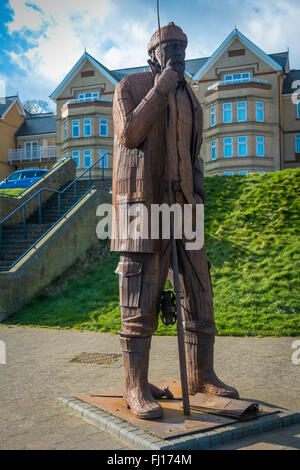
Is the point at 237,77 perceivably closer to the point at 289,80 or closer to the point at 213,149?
the point at 289,80

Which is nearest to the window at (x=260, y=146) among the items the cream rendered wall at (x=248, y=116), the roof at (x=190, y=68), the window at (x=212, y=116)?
the cream rendered wall at (x=248, y=116)

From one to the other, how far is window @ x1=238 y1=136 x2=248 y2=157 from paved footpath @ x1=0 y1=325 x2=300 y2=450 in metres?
28.2

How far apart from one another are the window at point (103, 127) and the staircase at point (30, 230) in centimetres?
2304

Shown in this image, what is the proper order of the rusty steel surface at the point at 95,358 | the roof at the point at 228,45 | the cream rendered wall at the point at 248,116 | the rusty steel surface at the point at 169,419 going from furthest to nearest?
1. the roof at the point at 228,45
2. the cream rendered wall at the point at 248,116
3. the rusty steel surface at the point at 95,358
4. the rusty steel surface at the point at 169,419

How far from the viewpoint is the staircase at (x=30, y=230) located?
41.5 feet

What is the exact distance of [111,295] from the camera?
36.3 feet

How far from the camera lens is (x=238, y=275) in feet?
35.2

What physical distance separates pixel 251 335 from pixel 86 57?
37215mm

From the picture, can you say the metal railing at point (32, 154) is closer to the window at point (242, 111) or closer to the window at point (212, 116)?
the window at point (212, 116)

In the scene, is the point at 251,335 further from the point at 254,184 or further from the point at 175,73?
the point at 254,184

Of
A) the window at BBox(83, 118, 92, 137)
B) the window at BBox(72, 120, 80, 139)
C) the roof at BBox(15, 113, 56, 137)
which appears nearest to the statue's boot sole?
the window at BBox(83, 118, 92, 137)

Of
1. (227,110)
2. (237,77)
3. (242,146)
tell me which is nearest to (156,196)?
(242,146)

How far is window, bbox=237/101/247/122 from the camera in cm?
3522
